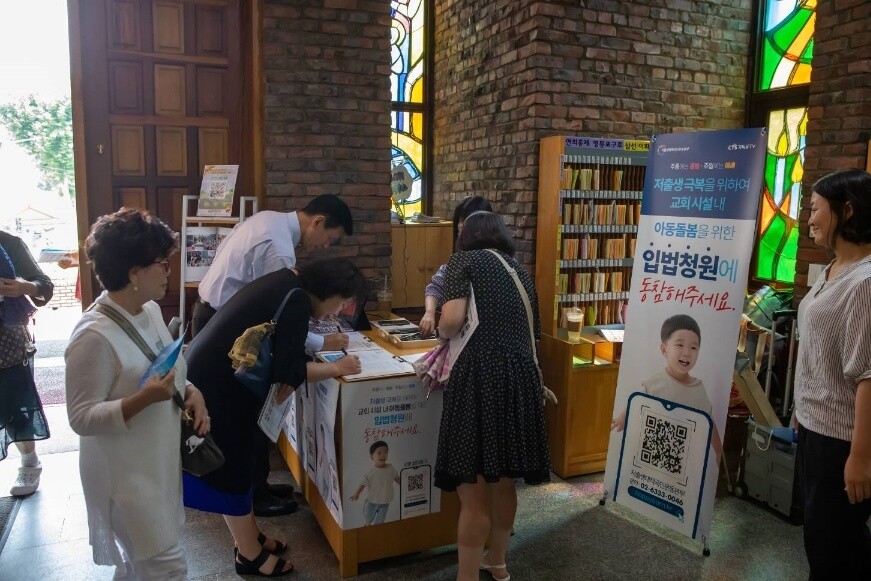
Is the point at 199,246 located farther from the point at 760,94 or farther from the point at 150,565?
the point at 760,94

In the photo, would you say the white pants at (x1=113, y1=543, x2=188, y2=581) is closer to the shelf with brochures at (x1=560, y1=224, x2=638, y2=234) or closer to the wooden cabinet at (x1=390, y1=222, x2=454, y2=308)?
the shelf with brochures at (x1=560, y1=224, x2=638, y2=234)

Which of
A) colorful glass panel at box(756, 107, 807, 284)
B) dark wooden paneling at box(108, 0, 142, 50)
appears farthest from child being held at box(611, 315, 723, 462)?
dark wooden paneling at box(108, 0, 142, 50)

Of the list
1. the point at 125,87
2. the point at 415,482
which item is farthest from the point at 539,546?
the point at 125,87

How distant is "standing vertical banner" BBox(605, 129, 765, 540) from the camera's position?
2.75 meters

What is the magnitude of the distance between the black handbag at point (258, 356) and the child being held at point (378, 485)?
22.4 inches

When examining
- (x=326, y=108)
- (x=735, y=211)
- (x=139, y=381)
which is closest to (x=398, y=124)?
(x=326, y=108)

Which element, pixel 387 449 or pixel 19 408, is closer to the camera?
pixel 387 449

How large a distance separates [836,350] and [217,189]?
3279 millimetres

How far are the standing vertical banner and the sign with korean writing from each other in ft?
3.32

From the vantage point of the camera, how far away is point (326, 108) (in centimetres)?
402

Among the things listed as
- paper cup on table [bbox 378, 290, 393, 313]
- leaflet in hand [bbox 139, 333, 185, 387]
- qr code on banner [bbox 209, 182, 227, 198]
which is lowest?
paper cup on table [bbox 378, 290, 393, 313]

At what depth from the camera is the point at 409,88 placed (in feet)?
18.9

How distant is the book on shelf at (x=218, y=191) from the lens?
12.8 feet

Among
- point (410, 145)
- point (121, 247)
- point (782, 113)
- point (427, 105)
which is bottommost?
point (121, 247)
